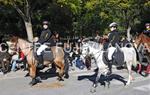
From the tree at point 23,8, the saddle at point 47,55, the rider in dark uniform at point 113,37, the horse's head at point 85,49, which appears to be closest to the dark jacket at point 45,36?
the saddle at point 47,55

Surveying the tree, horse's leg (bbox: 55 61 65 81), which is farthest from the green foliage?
horse's leg (bbox: 55 61 65 81)

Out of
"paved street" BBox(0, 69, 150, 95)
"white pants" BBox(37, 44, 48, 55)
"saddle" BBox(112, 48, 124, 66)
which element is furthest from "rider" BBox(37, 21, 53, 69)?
"saddle" BBox(112, 48, 124, 66)

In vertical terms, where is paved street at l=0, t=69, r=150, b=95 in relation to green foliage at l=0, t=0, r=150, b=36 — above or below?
below

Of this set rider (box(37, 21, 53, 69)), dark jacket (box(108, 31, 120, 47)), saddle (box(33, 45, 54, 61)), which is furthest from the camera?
saddle (box(33, 45, 54, 61))

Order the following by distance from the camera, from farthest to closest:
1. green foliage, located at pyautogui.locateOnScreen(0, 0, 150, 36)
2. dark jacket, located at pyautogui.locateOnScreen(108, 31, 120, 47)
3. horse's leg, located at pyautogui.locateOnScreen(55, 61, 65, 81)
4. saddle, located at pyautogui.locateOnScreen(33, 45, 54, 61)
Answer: green foliage, located at pyautogui.locateOnScreen(0, 0, 150, 36) < horse's leg, located at pyautogui.locateOnScreen(55, 61, 65, 81) < saddle, located at pyautogui.locateOnScreen(33, 45, 54, 61) < dark jacket, located at pyautogui.locateOnScreen(108, 31, 120, 47)

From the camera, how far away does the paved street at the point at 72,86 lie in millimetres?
15873

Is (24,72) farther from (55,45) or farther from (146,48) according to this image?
(146,48)

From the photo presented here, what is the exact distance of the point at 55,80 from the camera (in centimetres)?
1919

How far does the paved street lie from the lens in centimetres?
1587

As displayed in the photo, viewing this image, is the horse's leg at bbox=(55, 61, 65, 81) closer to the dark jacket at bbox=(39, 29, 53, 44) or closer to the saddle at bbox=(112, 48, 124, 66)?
the dark jacket at bbox=(39, 29, 53, 44)

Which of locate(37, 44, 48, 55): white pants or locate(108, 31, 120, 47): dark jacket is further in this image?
locate(37, 44, 48, 55): white pants

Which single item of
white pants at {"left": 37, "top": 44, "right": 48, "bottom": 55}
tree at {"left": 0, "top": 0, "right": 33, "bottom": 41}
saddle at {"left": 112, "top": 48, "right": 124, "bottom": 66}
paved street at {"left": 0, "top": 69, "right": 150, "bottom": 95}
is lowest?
paved street at {"left": 0, "top": 69, "right": 150, "bottom": 95}

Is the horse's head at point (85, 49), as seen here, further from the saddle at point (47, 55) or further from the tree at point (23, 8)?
the tree at point (23, 8)

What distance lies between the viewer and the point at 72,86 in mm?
17391
